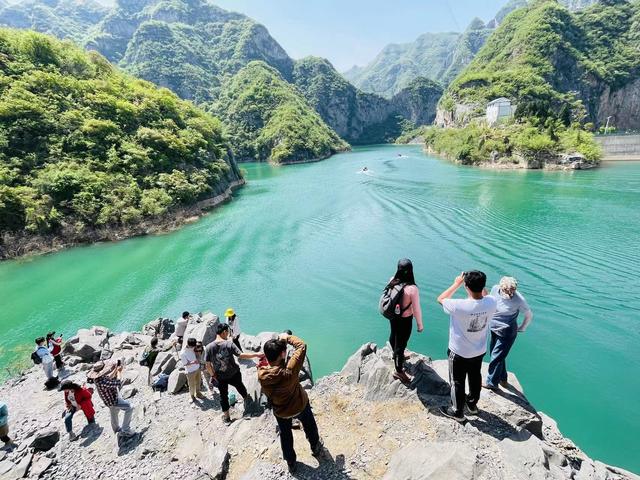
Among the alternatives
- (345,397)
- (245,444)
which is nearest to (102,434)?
(245,444)

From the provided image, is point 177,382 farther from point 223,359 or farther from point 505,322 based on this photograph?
point 505,322

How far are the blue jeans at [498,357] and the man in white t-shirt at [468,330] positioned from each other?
1.01m

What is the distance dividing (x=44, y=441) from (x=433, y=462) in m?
8.28

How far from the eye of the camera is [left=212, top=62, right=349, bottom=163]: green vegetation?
108 metres

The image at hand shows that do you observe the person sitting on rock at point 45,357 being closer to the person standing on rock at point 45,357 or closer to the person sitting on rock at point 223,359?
the person standing on rock at point 45,357

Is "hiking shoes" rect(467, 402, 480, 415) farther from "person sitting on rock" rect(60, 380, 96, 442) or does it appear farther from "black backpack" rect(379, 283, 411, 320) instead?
"person sitting on rock" rect(60, 380, 96, 442)

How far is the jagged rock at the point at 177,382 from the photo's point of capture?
8.62 meters

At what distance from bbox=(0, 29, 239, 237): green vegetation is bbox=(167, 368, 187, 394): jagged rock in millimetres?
27621

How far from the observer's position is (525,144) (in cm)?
5969

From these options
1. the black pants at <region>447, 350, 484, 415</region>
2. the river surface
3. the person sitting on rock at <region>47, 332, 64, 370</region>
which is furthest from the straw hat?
the river surface

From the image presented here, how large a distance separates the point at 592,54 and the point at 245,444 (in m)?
155

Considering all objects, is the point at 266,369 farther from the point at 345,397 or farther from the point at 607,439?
the point at 607,439

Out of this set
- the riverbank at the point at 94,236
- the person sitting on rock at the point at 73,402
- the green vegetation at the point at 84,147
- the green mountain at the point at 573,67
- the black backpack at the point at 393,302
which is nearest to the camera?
the black backpack at the point at 393,302

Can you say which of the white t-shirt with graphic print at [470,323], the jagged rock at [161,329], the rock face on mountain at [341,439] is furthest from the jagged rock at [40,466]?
the white t-shirt with graphic print at [470,323]
